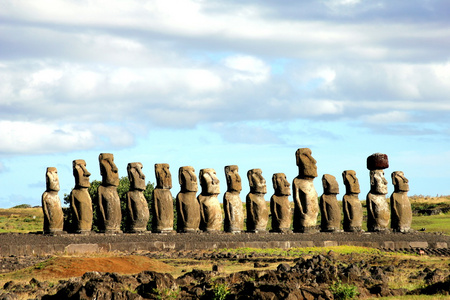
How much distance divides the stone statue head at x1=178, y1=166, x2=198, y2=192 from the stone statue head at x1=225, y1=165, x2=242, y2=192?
5.23 ft

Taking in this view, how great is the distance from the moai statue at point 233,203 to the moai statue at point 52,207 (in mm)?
6354

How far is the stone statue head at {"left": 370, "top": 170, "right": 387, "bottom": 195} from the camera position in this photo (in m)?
31.0

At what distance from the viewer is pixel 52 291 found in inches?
549

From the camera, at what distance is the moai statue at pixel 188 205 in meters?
27.9

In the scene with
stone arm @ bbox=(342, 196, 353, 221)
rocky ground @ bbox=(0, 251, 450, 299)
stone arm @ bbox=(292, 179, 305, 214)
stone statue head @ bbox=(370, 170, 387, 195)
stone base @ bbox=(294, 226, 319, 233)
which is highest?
stone statue head @ bbox=(370, 170, 387, 195)

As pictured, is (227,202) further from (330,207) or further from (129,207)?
(330,207)

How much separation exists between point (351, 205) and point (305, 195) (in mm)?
2157

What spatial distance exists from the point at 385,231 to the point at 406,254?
171 inches

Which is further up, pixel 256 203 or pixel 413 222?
pixel 256 203

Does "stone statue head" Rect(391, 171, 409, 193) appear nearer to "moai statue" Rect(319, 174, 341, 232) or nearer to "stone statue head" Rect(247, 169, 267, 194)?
"moai statue" Rect(319, 174, 341, 232)

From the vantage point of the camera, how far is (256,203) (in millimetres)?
A: 29109

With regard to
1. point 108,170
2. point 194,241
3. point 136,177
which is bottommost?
point 194,241

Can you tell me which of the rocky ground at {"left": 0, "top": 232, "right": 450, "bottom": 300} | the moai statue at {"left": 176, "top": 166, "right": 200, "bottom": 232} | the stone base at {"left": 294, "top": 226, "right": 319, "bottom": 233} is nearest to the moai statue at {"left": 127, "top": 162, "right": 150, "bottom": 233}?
the moai statue at {"left": 176, "top": 166, "right": 200, "bottom": 232}

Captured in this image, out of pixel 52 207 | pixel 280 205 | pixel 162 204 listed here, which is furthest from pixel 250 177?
pixel 52 207
